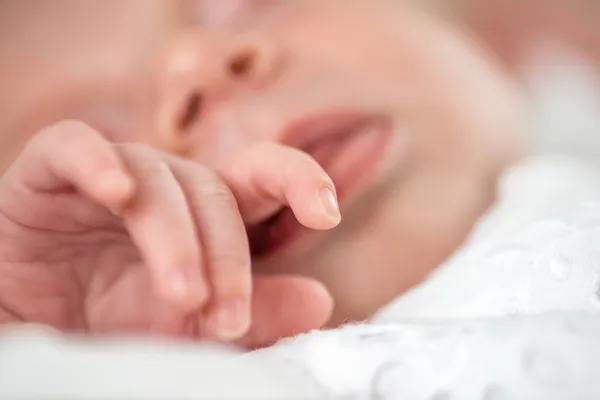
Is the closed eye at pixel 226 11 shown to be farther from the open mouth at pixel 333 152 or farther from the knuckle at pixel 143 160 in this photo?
the knuckle at pixel 143 160

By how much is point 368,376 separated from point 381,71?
1.24 ft

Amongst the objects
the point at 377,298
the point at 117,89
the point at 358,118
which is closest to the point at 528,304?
the point at 377,298

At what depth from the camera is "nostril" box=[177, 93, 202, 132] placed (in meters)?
0.48

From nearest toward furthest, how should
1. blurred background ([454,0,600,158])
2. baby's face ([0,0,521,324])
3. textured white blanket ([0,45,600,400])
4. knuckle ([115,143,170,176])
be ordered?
textured white blanket ([0,45,600,400]) → knuckle ([115,143,170,176]) → baby's face ([0,0,521,324]) → blurred background ([454,0,600,158])

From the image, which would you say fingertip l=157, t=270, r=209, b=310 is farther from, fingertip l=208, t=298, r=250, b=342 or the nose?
the nose

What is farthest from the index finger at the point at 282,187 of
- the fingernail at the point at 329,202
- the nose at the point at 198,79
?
the nose at the point at 198,79

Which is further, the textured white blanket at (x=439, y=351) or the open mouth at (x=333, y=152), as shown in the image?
the open mouth at (x=333, y=152)

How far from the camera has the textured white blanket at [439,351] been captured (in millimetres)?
203

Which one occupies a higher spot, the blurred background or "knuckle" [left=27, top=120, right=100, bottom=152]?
the blurred background

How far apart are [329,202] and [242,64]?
229 mm

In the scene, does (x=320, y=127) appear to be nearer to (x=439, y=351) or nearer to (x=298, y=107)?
(x=298, y=107)

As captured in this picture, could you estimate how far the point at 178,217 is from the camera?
0.98 ft

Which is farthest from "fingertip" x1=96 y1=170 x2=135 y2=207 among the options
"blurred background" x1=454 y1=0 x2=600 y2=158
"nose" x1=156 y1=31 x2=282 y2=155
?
"blurred background" x1=454 y1=0 x2=600 y2=158

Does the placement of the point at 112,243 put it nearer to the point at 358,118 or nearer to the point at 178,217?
the point at 178,217
